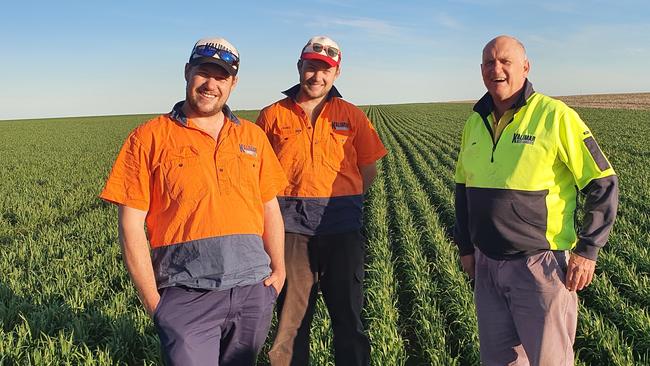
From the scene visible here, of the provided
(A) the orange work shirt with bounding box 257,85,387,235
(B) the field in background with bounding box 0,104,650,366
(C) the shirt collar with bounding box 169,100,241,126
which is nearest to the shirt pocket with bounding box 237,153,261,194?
(C) the shirt collar with bounding box 169,100,241,126

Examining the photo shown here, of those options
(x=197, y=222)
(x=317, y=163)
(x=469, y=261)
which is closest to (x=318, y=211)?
(x=317, y=163)

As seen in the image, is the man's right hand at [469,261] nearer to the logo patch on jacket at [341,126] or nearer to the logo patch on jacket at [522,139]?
the logo patch on jacket at [522,139]

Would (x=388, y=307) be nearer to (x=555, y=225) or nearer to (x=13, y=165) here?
(x=555, y=225)

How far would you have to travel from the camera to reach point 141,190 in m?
2.06

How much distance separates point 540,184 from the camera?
231 centimetres

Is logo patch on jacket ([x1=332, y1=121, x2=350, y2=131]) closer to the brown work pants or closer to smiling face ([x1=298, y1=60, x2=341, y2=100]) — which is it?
smiling face ([x1=298, y1=60, x2=341, y2=100])

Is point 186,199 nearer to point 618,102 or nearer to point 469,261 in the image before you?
point 469,261

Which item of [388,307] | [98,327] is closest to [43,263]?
[98,327]

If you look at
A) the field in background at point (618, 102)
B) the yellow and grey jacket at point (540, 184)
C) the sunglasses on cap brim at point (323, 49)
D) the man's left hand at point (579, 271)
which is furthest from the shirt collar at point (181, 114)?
the field in background at point (618, 102)

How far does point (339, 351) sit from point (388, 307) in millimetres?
1479

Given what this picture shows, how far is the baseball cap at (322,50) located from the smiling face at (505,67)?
0.93 metres

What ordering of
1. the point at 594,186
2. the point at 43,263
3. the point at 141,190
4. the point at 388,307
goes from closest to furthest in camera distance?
the point at 141,190 → the point at 594,186 → the point at 388,307 → the point at 43,263

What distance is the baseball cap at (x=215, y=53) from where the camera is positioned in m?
2.16

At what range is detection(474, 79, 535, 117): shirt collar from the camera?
95.0 inches
